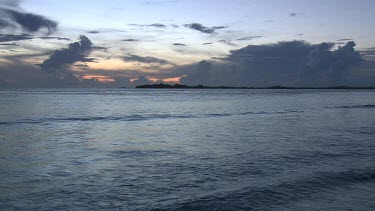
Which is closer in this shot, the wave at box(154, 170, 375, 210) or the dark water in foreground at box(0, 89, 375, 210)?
the wave at box(154, 170, 375, 210)

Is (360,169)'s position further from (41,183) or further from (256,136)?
(41,183)

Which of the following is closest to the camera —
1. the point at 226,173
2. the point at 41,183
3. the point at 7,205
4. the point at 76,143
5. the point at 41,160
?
the point at 7,205

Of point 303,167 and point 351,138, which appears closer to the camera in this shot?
point 303,167

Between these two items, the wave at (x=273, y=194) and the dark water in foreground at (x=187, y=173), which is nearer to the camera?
the wave at (x=273, y=194)

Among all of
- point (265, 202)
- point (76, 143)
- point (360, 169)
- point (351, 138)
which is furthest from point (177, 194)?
point (351, 138)

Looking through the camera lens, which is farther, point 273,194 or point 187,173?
point 187,173

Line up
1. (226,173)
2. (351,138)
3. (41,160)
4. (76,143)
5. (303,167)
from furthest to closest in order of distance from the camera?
(351,138), (76,143), (41,160), (303,167), (226,173)

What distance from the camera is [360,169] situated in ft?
43.7

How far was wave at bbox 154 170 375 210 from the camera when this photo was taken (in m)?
9.16

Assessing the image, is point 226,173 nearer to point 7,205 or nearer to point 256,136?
point 7,205

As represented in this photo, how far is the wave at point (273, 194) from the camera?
A: 9156 mm

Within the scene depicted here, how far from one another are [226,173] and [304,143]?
9314 millimetres

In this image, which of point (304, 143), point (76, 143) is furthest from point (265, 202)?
point (76, 143)

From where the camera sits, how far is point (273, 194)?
33.4 feet
